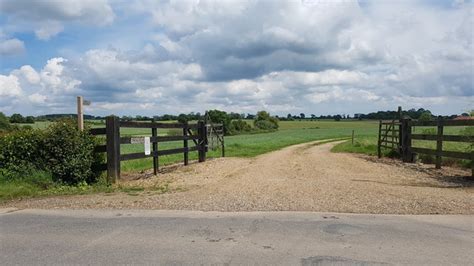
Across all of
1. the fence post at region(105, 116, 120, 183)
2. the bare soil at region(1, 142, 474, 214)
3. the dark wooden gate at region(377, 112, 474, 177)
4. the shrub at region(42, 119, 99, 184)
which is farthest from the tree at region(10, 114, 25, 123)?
the fence post at region(105, 116, 120, 183)

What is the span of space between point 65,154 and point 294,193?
5.91 m

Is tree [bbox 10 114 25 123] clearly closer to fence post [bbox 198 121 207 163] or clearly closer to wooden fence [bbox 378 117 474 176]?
fence post [bbox 198 121 207 163]

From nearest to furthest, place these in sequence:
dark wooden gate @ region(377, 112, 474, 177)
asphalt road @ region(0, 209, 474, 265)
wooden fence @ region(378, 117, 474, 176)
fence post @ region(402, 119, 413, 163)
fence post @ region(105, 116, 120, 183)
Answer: asphalt road @ region(0, 209, 474, 265) < fence post @ region(105, 116, 120, 183) < dark wooden gate @ region(377, 112, 474, 177) < wooden fence @ region(378, 117, 474, 176) < fence post @ region(402, 119, 413, 163)

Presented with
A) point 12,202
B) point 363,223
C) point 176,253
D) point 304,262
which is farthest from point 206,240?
point 12,202

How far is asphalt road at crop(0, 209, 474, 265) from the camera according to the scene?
4.96 meters

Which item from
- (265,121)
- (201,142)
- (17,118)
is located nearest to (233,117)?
(265,121)

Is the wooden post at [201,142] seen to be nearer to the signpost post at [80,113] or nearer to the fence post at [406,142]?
the signpost post at [80,113]

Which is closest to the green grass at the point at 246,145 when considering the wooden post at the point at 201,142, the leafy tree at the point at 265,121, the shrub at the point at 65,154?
the wooden post at the point at 201,142

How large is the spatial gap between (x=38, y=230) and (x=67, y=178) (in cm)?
484

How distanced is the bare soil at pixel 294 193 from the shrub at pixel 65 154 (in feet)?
3.91

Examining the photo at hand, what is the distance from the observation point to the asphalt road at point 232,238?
496cm

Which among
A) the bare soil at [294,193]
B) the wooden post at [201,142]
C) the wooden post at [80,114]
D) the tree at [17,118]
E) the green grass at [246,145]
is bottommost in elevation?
the green grass at [246,145]

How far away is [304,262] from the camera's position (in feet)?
15.8

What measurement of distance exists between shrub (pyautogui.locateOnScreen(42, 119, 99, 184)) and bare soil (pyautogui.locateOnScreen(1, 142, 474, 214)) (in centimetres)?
119
